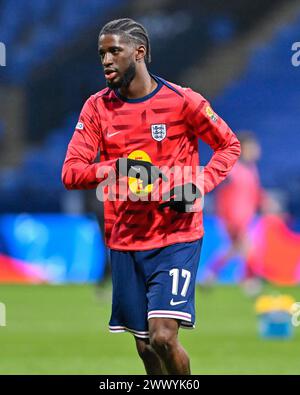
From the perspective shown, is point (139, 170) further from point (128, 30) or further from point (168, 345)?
point (168, 345)

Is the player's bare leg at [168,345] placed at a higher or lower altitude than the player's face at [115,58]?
lower

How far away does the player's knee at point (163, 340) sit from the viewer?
6.12 metres

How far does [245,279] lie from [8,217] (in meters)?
3.86

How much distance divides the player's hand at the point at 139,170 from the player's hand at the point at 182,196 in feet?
0.37

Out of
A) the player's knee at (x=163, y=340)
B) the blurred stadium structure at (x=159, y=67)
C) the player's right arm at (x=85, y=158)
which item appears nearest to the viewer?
the player's knee at (x=163, y=340)

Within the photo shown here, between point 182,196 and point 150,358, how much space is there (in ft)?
3.21

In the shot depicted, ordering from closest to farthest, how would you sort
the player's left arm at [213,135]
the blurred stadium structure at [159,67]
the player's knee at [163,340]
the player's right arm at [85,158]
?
the player's knee at [163,340]
the player's right arm at [85,158]
the player's left arm at [213,135]
the blurred stadium structure at [159,67]

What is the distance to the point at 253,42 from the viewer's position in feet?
66.8

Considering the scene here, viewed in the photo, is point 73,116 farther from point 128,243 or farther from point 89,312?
point 128,243

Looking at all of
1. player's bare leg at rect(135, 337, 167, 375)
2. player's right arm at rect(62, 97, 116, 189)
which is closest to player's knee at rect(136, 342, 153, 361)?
player's bare leg at rect(135, 337, 167, 375)

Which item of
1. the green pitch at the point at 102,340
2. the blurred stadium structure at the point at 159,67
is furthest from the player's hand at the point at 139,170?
the blurred stadium structure at the point at 159,67

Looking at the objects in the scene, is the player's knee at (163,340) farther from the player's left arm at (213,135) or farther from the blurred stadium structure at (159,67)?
the blurred stadium structure at (159,67)

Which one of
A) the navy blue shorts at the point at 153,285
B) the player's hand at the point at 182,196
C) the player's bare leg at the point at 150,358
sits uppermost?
the player's hand at the point at 182,196

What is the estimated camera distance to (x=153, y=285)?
633 cm
